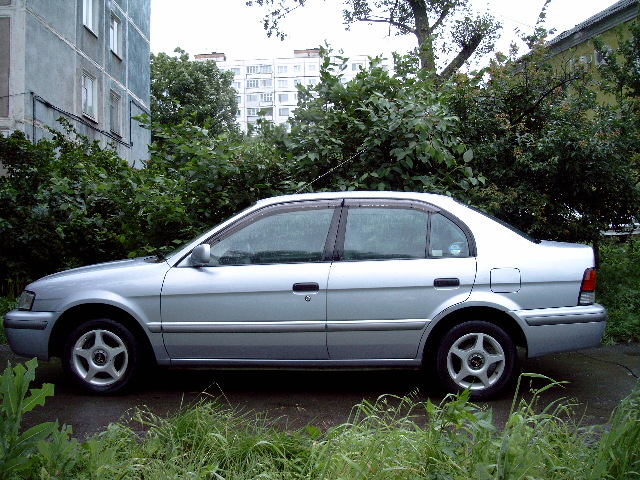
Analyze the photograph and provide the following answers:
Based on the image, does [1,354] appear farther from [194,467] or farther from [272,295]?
[194,467]

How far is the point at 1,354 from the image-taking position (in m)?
7.29

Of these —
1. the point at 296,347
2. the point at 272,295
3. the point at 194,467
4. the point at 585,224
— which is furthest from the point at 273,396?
the point at 585,224

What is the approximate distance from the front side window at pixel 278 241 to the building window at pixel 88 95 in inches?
616

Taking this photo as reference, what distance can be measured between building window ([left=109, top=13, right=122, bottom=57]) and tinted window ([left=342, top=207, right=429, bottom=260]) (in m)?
18.7

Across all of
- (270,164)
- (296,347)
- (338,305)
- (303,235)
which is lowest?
(296,347)

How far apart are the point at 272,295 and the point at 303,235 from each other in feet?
1.87

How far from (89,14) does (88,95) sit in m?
2.36

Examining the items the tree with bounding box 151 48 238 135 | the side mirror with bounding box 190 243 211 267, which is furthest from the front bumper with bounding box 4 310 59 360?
the tree with bounding box 151 48 238 135

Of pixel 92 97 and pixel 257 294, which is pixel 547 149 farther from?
pixel 92 97

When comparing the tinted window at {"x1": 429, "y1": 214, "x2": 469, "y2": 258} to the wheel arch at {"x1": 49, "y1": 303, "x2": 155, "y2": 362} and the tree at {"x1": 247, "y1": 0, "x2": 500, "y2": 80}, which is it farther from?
the tree at {"x1": 247, "y1": 0, "x2": 500, "y2": 80}

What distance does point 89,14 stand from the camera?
19.9 m

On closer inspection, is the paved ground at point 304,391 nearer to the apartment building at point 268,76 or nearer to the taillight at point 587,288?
the taillight at point 587,288

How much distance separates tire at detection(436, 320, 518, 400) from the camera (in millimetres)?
5129

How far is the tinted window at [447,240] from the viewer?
17.5 ft
